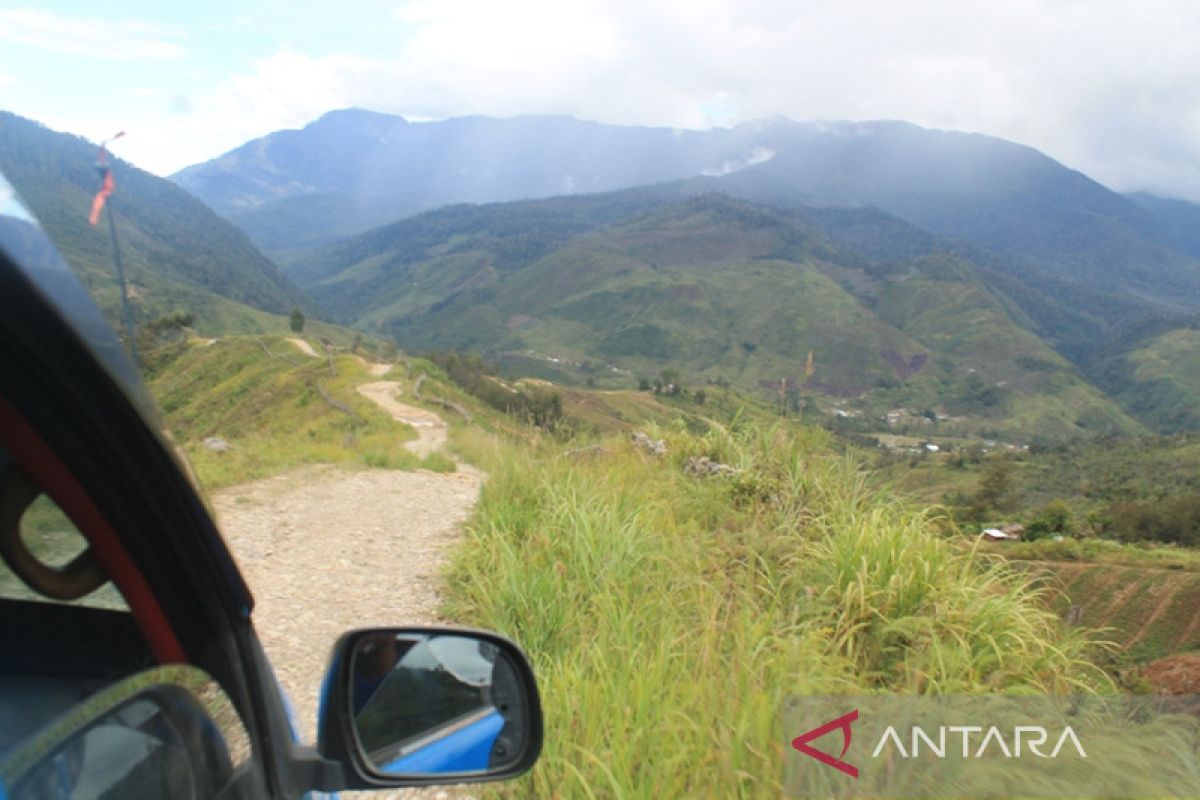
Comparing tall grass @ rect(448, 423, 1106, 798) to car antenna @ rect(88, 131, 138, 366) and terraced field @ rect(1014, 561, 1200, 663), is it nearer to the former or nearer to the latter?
car antenna @ rect(88, 131, 138, 366)

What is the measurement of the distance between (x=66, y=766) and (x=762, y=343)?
154787 mm

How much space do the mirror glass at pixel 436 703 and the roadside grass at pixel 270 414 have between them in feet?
1.65

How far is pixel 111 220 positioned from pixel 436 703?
1.00 meters

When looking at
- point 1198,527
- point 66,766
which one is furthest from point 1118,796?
point 1198,527

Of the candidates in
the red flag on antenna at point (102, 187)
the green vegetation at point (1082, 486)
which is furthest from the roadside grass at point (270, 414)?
the green vegetation at point (1082, 486)

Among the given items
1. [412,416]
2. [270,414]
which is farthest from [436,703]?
[270,414]

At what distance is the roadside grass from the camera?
5.44 m

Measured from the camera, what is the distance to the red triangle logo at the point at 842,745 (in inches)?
92.1

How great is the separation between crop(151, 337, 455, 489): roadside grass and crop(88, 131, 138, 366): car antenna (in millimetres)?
138

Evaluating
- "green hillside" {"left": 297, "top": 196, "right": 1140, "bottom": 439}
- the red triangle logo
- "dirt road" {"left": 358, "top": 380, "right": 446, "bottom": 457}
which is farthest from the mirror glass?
"green hillside" {"left": 297, "top": 196, "right": 1140, "bottom": 439}

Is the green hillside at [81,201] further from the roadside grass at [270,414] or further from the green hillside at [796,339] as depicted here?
the green hillside at [796,339]

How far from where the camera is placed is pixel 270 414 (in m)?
24.7

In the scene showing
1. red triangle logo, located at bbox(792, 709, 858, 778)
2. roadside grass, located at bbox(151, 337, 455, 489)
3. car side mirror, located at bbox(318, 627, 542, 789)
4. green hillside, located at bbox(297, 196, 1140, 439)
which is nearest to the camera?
car side mirror, located at bbox(318, 627, 542, 789)

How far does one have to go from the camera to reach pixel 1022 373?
141 metres
